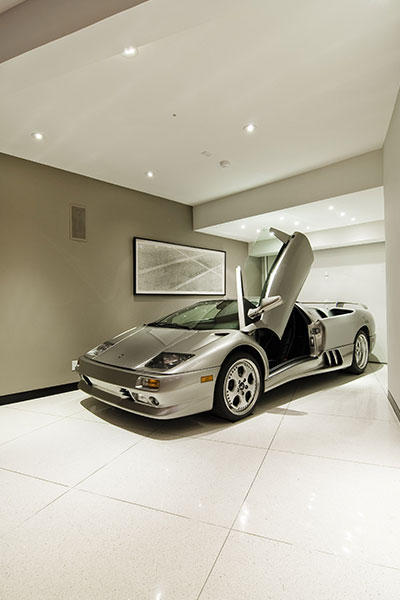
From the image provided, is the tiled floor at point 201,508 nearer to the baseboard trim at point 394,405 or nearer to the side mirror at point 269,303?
the baseboard trim at point 394,405

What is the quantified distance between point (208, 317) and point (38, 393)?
6.82 ft

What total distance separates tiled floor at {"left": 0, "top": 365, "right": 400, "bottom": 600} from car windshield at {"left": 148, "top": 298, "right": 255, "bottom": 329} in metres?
0.86

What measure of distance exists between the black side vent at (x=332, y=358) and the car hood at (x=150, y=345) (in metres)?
1.59

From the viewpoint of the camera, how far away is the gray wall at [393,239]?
255cm

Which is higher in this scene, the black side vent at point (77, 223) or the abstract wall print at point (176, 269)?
the black side vent at point (77, 223)

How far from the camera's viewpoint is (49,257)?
368cm

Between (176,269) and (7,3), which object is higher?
(7,3)

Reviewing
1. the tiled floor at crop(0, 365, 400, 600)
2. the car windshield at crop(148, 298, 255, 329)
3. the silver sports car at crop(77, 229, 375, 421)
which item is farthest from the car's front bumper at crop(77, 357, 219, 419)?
the car windshield at crop(148, 298, 255, 329)

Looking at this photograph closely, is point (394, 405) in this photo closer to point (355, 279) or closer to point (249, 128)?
point (249, 128)

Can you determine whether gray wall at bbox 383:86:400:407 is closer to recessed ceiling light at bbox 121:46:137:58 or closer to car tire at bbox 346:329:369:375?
car tire at bbox 346:329:369:375

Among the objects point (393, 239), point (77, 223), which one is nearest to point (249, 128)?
point (393, 239)

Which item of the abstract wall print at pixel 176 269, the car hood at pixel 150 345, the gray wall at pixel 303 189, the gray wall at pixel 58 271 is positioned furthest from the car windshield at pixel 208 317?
the gray wall at pixel 303 189

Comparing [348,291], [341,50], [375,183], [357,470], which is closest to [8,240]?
[341,50]

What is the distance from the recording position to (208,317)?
3.31 metres
